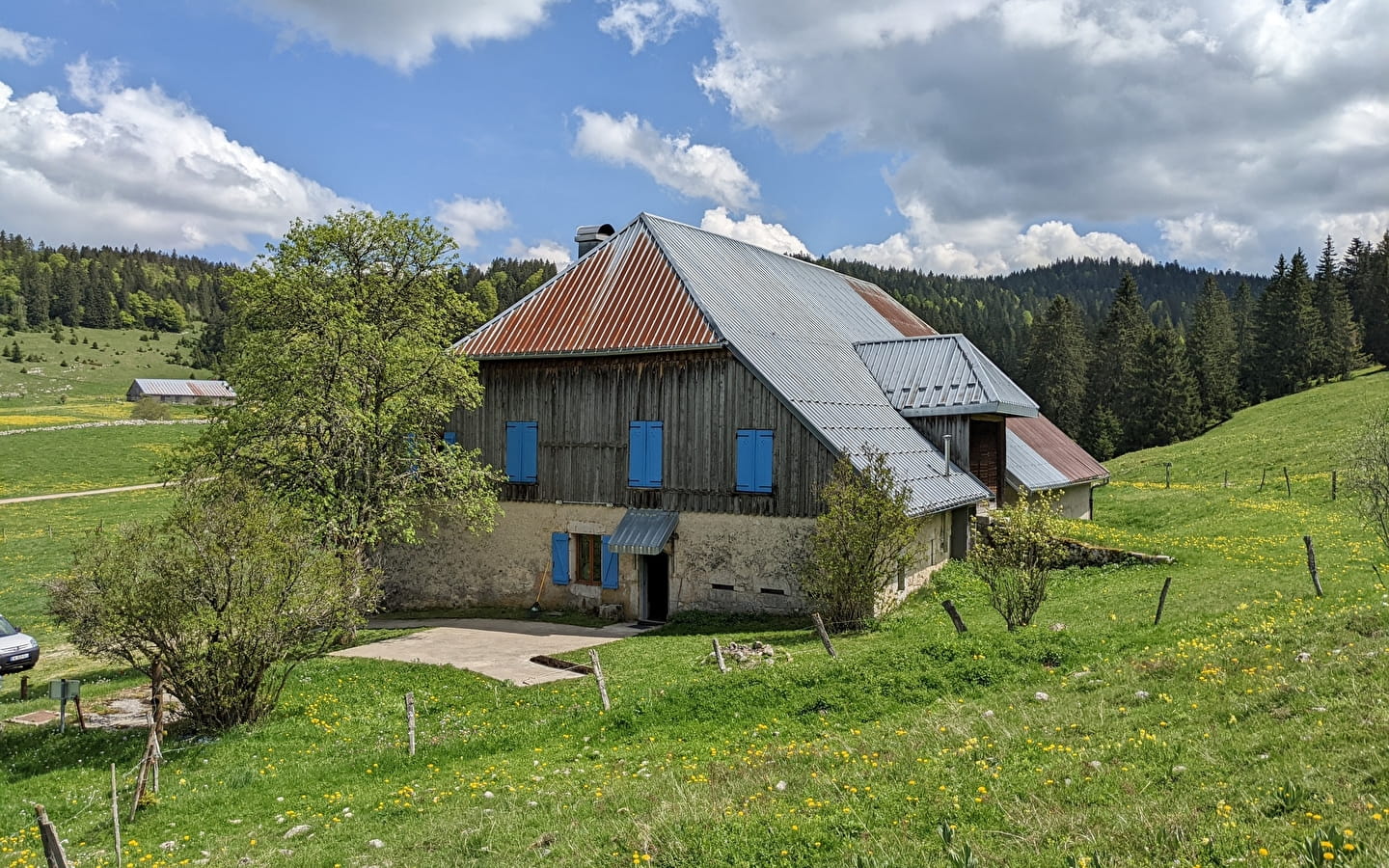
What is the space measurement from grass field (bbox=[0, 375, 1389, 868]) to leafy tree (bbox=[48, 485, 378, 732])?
1.16 metres

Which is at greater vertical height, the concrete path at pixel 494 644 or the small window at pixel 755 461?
the small window at pixel 755 461

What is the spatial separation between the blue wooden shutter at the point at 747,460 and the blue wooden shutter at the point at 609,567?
4861 mm

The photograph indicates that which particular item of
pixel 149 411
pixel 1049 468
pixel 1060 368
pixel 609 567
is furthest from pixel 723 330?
pixel 149 411

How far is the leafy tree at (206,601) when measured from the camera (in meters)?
14.8

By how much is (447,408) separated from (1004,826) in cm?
2218

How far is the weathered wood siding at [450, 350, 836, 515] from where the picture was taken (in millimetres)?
24000

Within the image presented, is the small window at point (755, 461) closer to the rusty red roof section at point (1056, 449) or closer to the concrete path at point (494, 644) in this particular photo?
the concrete path at point (494, 644)

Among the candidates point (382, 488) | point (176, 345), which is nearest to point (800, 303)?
point (382, 488)

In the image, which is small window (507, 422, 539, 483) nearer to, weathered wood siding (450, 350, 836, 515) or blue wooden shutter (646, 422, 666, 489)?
weathered wood siding (450, 350, 836, 515)

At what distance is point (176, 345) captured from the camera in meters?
153

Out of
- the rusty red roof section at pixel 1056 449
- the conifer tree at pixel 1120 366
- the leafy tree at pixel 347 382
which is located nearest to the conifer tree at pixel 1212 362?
the conifer tree at pixel 1120 366

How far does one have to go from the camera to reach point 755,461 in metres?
24.3

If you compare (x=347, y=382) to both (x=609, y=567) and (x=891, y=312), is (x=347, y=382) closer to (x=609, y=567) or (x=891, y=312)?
(x=609, y=567)

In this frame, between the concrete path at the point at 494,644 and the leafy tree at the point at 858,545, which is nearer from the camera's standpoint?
the concrete path at the point at 494,644
